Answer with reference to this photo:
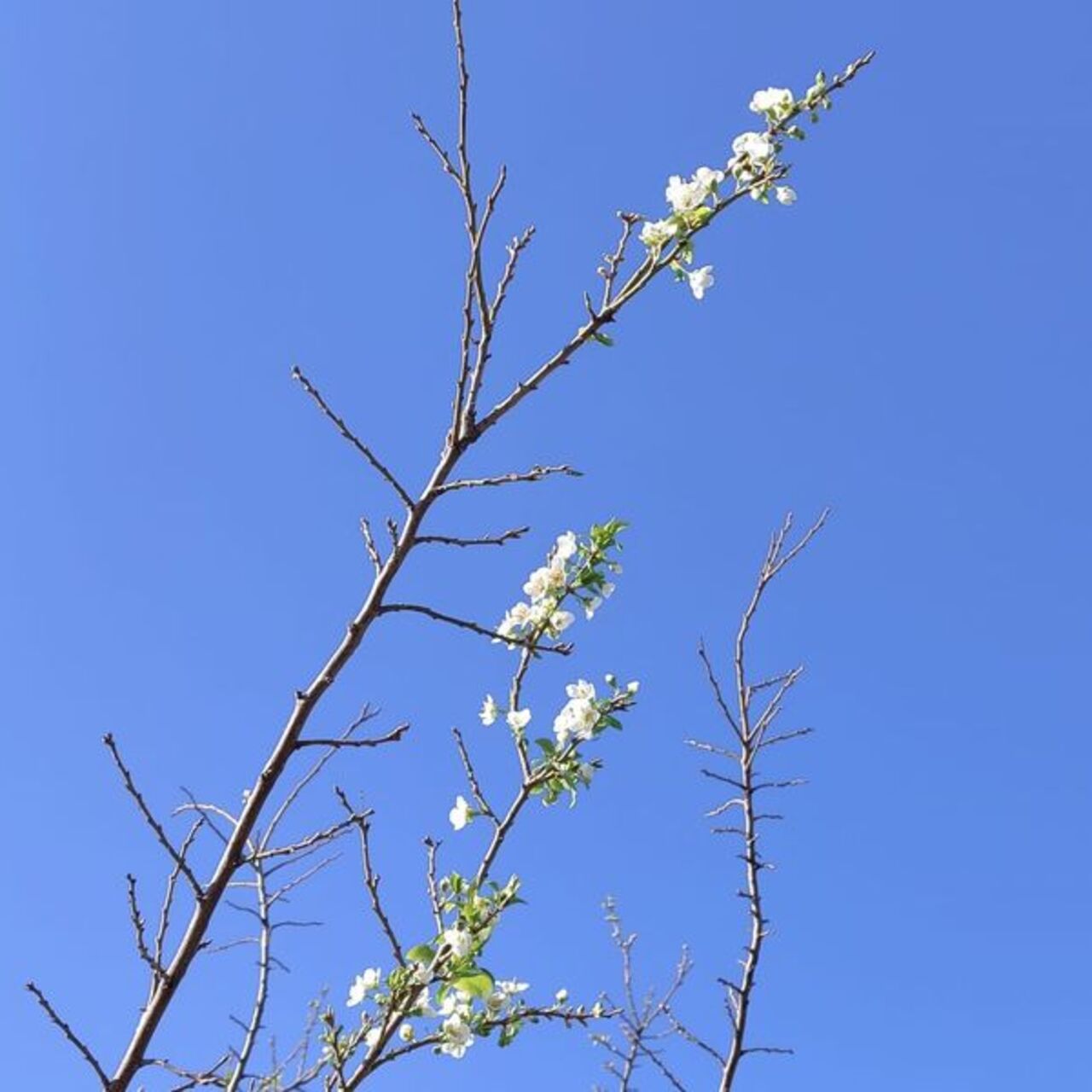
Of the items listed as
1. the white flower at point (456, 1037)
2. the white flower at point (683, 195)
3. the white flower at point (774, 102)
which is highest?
the white flower at point (774, 102)

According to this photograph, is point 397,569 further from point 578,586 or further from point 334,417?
point 578,586

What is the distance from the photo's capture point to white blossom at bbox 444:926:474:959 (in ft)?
7.64

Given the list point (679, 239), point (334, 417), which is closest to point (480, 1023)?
point (334, 417)

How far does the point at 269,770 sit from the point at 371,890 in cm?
57

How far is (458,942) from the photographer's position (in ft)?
7.63

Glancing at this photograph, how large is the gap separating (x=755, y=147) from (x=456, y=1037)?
230 centimetres

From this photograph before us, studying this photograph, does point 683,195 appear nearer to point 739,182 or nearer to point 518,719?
point 739,182

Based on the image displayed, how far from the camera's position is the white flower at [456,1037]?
244cm

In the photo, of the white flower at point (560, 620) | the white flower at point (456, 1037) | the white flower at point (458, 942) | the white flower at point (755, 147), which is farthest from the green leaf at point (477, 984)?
the white flower at point (755, 147)

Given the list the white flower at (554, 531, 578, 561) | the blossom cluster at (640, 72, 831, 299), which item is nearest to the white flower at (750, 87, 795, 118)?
the blossom cluster at (640, 72, 831, 299)

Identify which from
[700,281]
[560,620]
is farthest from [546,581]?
[700,281]

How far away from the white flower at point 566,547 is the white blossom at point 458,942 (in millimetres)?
1370

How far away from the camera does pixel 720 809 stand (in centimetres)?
355

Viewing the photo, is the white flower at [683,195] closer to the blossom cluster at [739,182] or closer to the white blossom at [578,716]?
the blossom cluster at [739,182]
